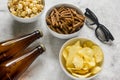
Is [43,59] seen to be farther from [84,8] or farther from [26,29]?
[84,8]

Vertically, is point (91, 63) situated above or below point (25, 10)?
below

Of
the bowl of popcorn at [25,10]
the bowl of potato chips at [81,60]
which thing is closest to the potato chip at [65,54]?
the bowl of potato chips at [81,60]

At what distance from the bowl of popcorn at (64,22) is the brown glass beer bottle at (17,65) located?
63 millimetres

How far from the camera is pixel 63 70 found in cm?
62

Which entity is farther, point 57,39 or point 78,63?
point 57,39

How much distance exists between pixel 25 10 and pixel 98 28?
207 mm

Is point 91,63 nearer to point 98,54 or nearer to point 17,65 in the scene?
point 98,54

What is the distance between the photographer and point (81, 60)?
24.2 inches

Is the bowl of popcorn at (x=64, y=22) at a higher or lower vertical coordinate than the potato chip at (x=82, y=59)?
higher

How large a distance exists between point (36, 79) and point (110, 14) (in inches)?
11.3

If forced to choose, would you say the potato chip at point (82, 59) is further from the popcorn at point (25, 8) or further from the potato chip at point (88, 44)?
the popcorn at point (25, 8)

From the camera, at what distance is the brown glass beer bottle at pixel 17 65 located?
0.61 meters

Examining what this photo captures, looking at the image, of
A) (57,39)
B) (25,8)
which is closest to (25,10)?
(25,8)

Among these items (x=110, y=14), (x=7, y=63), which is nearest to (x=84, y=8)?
(x=110, y=14)
